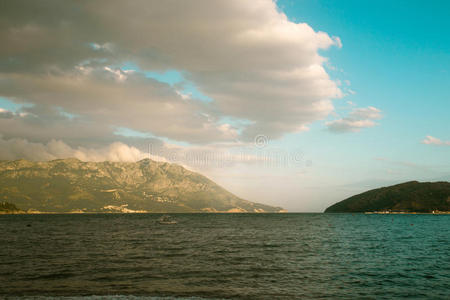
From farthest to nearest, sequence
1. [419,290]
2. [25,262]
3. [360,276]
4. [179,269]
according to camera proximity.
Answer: [25,262] < [179,269] < [360,276] < [419,290]

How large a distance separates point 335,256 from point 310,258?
5555 mm

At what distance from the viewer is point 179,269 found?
37906 millimetres

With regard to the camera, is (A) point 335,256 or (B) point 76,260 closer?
(B) point 76,260

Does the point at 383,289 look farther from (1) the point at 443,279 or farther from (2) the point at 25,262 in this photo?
(2) the point at 25,262

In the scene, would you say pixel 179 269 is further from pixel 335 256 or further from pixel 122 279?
pixel 335 256

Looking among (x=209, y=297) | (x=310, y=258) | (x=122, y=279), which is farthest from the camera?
(x=310, y=258)

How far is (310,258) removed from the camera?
155ft

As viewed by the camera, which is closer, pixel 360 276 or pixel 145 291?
pixel 145 291

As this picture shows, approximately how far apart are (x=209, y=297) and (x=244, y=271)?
492 inches

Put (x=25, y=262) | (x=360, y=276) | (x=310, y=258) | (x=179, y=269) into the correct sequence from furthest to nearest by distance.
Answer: (x=310, y=258) → (x=25, y=262) → (x=179, y=269) → (x=360, y=276)

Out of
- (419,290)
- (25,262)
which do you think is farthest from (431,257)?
(25,262)

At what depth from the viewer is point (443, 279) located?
33.5 meters

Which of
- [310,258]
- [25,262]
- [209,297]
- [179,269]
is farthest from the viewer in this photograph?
[310,258]

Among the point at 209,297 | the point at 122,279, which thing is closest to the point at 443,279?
the point at 209,297
